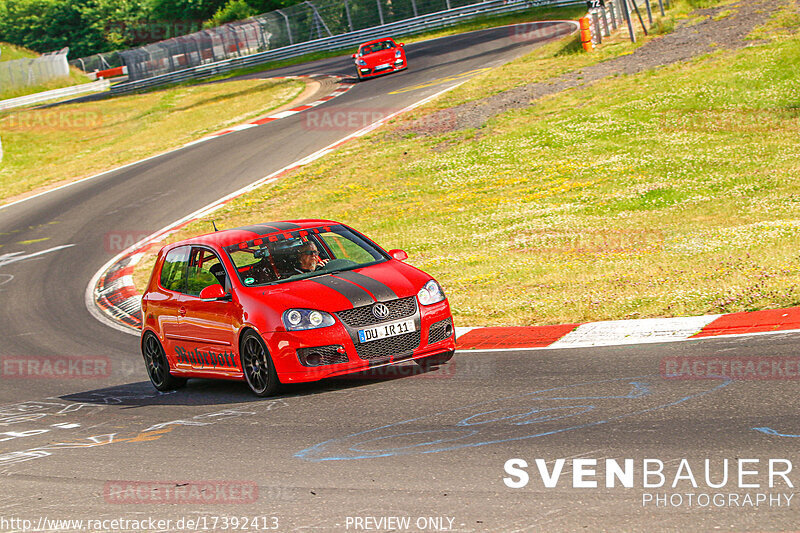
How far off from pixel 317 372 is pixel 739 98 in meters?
17.6

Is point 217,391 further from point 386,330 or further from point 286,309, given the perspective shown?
point 386,330

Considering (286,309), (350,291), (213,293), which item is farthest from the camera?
(213,293)

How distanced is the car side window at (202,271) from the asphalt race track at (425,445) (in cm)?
115

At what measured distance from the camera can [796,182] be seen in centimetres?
1580

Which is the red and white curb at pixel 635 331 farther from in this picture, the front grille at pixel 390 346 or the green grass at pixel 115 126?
the green grass at pixel 115 126

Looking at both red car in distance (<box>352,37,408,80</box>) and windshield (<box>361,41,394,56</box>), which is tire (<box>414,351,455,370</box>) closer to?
red car in distance (<box>352,37,408,80</box>)

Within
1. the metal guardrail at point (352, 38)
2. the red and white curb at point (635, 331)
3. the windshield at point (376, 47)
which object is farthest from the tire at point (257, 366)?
the metal guardrail at point (352, 38)

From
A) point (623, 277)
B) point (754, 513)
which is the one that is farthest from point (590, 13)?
point (754, 513)

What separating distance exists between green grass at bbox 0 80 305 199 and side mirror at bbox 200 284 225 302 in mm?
23037

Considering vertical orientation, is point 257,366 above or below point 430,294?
below

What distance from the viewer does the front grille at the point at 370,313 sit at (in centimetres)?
835

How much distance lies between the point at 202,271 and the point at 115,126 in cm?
3466

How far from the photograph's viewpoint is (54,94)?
2350 inches

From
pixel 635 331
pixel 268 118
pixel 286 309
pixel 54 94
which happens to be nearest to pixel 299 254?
pixel 286 309
